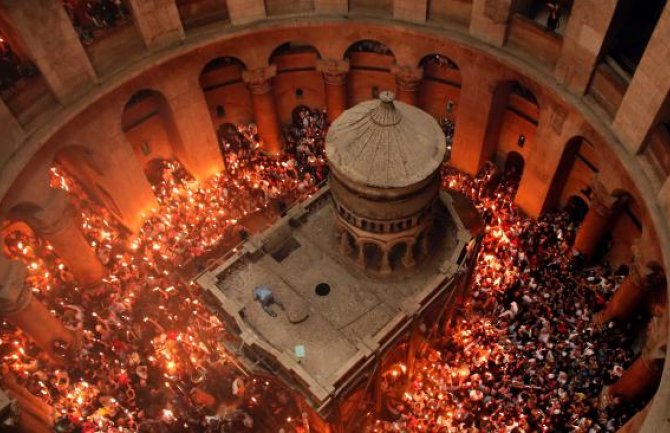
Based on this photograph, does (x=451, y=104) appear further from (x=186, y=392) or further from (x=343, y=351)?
(x=186, y=392)

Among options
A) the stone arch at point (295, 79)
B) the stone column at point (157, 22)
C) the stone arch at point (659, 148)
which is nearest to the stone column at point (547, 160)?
the stone arch at point (659, 148)

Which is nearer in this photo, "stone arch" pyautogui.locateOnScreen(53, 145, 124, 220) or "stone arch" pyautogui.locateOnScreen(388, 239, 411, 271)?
"stone arch" pyautogui.locateOnScreen(388, 239, 411, 271)

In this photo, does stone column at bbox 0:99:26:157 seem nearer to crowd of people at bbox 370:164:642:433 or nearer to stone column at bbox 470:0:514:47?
crowd of people at bbox 370:164:642:433

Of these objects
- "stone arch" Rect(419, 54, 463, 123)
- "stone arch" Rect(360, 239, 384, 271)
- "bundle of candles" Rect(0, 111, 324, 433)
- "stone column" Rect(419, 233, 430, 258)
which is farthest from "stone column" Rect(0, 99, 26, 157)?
"stone arch" Rect(419, 54, 463, 123)

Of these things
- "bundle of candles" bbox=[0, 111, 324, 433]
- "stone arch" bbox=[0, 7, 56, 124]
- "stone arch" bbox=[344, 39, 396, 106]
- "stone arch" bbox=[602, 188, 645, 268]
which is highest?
"stone arch" bbox=[0, 7, 56, 124]

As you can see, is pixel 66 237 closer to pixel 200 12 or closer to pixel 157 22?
pixel 157 22

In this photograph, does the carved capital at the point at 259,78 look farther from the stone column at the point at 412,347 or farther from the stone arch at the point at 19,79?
the stone column at the point at 412,347
